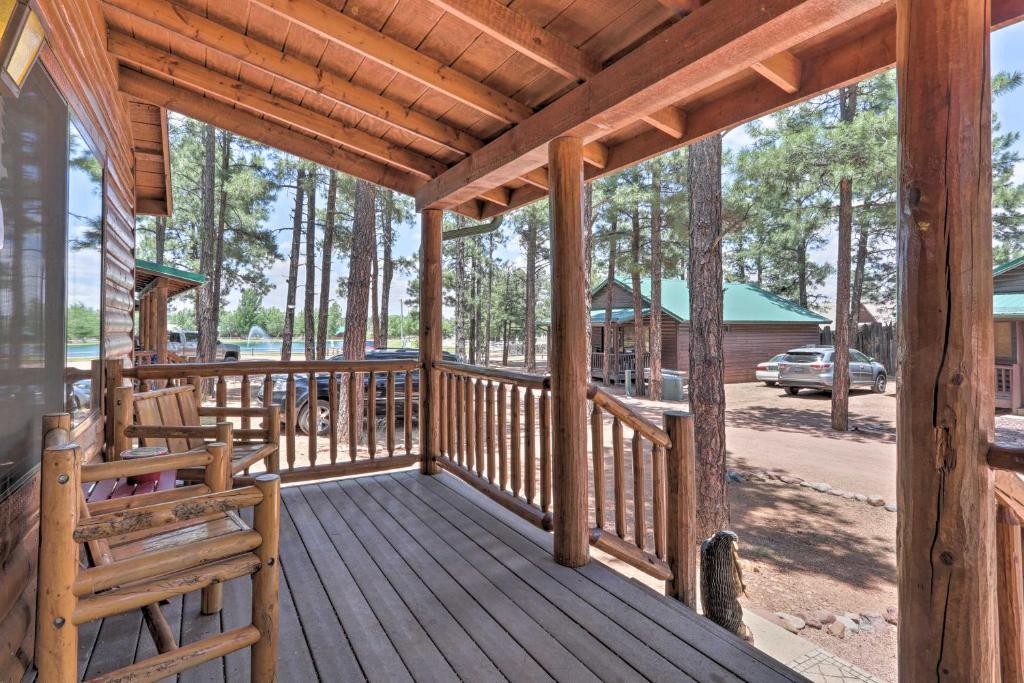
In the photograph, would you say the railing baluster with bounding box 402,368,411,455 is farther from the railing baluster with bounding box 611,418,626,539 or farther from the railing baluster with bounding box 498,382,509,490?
the railing baluster with bounding box 611,418,626,539

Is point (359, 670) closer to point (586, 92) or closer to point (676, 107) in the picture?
point (586, 92)

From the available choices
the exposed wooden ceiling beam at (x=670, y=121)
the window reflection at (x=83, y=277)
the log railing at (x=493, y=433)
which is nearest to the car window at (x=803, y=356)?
the log railing at (x=493, y=433)

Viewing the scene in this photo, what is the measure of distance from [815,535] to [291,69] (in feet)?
20.7

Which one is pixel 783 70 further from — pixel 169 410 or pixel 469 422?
pixel 169 410

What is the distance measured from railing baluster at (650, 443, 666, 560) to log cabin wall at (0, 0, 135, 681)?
246cm

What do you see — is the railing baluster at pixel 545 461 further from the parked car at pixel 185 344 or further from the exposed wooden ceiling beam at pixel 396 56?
the parked car at pixel 185 344

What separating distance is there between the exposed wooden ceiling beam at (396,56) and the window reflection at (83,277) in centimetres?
104

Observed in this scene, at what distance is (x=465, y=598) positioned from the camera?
2361 millimetres

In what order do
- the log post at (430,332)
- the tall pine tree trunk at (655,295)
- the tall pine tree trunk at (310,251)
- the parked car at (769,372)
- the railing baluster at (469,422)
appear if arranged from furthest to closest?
the parked car at (769,372), the tall pine tree trunk at (310,251), the tall pine tree trunk at (655,295), the log post at (430,332), the railing baluster at (469,422)

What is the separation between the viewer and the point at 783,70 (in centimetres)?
205

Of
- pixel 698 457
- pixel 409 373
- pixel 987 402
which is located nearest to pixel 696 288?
pixel 698 457

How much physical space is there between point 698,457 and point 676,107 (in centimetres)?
407

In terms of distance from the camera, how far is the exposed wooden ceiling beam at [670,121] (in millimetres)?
2555

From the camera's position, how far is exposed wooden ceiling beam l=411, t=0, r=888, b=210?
164 centimetres
